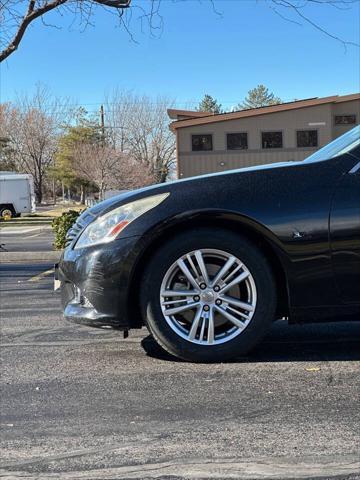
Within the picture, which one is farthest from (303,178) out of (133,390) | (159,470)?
(159,470)

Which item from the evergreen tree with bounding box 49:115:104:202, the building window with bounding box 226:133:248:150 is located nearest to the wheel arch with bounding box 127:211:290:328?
the building window with bounding box 226:133:248:150

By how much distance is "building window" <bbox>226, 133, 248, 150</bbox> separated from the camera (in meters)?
27.7

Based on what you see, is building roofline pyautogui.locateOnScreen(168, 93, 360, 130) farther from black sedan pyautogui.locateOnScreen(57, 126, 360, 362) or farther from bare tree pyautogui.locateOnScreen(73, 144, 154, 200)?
black sedan pyautogui.locateOnScreen(57, 126, 360, 362)

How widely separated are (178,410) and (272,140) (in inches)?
1009

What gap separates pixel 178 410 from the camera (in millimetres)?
3258

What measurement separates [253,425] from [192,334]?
2.88 feet

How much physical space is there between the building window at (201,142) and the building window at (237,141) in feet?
3.18

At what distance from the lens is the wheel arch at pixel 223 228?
370cm

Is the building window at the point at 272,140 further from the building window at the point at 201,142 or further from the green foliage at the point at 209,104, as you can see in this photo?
the green foliage at the point at 209,104

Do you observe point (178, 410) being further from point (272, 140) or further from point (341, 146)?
point (272, 140)

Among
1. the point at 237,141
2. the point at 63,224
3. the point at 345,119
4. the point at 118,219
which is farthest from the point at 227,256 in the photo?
the point at 345,119

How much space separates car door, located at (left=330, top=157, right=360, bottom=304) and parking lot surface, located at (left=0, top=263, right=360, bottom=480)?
0.64 metres

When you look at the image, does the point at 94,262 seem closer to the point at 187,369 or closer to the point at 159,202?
the point at 159,202

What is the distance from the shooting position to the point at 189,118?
2750 cm
